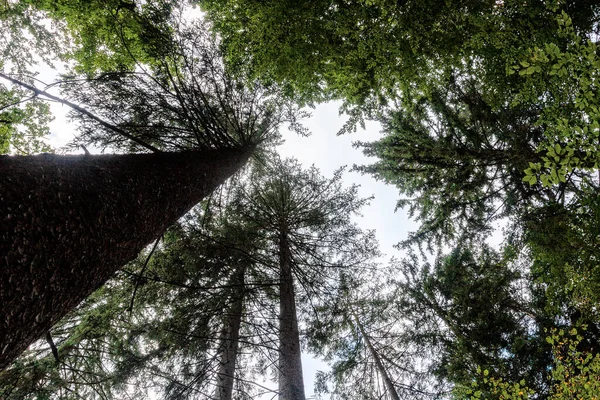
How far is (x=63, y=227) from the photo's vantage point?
5.47 ft

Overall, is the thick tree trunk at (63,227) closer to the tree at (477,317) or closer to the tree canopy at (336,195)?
the tree canopy at (336,195)

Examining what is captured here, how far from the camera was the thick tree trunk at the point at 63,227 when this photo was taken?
1371 mm

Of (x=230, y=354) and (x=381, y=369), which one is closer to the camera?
(x=230, y=354)

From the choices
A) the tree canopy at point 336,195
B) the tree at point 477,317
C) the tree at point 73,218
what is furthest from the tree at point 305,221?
the tree at point 73,218

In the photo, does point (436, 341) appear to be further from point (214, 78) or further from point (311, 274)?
point (214, 78)

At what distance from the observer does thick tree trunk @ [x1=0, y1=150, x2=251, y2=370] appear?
137 centimetres

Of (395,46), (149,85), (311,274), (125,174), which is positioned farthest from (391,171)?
(125,174)

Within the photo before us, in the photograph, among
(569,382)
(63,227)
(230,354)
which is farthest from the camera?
(230,354)

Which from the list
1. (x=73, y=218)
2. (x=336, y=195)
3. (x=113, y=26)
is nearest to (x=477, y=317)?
(x=336, y=195)

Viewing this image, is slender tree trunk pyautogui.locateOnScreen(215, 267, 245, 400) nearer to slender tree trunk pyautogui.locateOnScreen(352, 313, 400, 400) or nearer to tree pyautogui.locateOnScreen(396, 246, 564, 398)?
slender tree trunk pyautogui.locateOnScreen(352, 313, 400, 400)

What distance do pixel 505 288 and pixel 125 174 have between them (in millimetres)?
9052

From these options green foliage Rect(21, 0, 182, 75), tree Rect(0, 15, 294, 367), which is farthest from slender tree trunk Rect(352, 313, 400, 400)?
green foliage Rect(21, 0, 182, 75)

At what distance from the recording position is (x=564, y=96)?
3762 mm

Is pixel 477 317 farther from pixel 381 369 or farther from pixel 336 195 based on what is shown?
pixel 336 195
